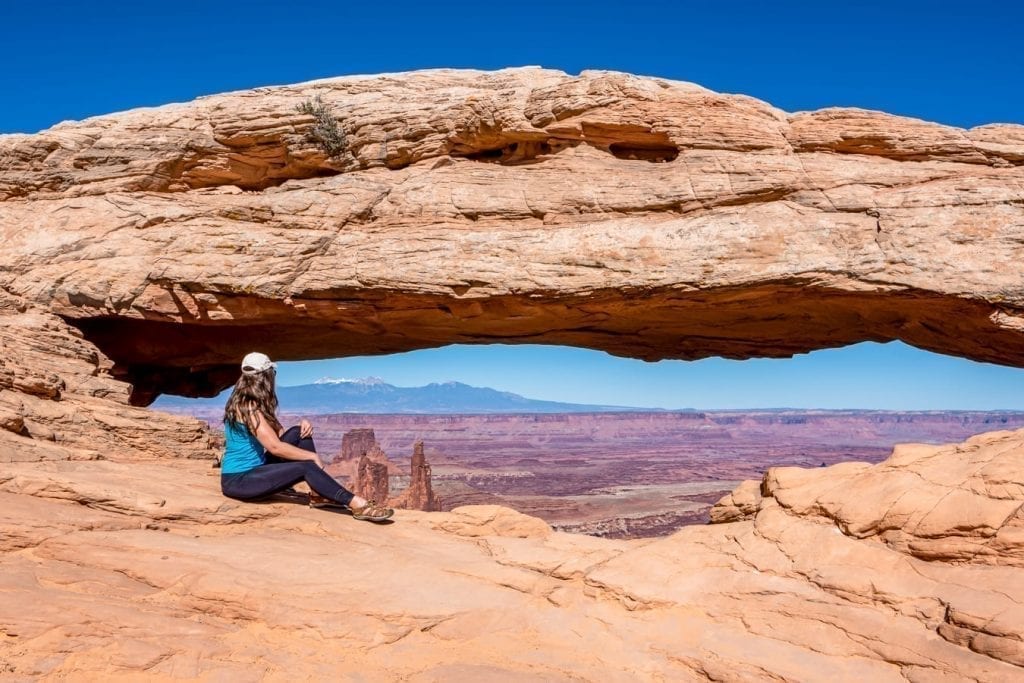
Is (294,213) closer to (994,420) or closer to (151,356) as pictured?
(151,356)

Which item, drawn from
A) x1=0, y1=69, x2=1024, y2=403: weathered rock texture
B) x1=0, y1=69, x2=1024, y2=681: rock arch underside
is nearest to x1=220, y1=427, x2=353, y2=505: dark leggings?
x1=0, y1=69, x2=1024, y2=681: rock arch underside

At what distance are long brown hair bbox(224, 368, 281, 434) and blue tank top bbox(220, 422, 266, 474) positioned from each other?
16cm

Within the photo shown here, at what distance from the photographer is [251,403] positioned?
971cm

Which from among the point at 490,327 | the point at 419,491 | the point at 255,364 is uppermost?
the point at 490,327

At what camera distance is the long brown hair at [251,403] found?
31.6 feet

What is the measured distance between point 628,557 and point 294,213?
39.7 feet

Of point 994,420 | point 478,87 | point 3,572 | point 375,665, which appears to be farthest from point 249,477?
point 994,420

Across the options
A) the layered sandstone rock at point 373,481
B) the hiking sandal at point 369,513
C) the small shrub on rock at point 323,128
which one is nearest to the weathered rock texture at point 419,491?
the layered sandstone rock at point 373,481

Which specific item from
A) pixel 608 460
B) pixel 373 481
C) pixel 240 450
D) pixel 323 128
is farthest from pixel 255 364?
pixel 608 460

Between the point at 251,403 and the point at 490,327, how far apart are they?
9.51m

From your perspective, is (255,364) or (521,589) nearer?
(521,589)

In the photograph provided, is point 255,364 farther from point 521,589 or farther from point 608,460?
point 608,460

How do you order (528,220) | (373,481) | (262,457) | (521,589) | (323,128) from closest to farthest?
(521,589), (262,457), (528,220), (323,128), (373,481)

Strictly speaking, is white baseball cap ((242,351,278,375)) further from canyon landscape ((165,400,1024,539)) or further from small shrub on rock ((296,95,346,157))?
canyon landscape ((165,400,1024,539))
